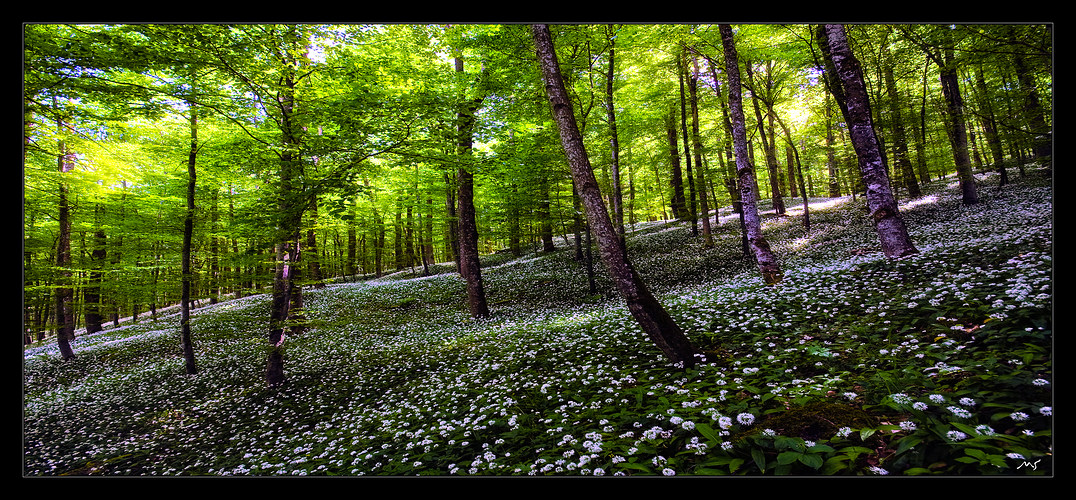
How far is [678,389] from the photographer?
453 centimetres

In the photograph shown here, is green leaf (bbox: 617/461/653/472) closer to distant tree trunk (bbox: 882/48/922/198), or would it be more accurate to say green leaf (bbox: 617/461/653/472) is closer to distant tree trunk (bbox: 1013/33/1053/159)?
distant tree trunk (bbox: 1013/33/1053/159)

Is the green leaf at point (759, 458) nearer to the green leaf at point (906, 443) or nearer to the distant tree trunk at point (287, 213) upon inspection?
the green leaf at point (906, 443)

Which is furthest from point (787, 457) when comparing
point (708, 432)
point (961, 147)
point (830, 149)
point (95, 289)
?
point (95, 289)

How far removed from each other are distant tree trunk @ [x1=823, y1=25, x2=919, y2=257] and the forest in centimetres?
5

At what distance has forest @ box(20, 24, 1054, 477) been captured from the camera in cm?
350

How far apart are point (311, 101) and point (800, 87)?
73.6ft

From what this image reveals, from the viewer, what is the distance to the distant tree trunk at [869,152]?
24.3 ft

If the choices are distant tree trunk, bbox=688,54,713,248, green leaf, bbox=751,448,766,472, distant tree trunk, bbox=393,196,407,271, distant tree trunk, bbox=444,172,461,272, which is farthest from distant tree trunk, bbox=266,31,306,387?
distant tree trunk, bbox=393,196,407,271

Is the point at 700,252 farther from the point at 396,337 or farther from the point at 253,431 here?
the point at 253,431

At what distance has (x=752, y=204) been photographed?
379 inches

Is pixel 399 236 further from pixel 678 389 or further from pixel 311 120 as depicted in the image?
pixel 678 389

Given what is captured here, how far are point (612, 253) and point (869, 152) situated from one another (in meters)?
6.66

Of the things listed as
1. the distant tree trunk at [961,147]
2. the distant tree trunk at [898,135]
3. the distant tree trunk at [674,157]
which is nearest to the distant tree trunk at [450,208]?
the distant tree trunk at [674,157]

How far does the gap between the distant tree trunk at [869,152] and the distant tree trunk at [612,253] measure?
19.0 ft
